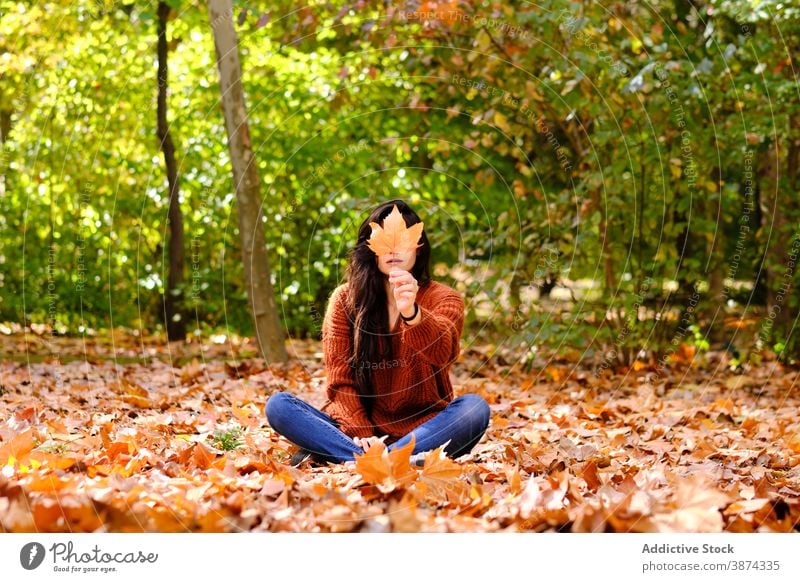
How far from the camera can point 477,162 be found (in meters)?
6.89

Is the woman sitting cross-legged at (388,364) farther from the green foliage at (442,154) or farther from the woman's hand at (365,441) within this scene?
the green foliage at (442,154)

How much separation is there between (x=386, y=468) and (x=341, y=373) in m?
0.96

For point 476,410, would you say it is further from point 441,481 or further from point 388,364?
point 441,481

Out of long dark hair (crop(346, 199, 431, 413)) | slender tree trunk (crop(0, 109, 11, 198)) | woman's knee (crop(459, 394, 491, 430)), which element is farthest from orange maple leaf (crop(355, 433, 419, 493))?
slender tree trunk (crop(0, 109, 11, 198))

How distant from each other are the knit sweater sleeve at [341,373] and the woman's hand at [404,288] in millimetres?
453

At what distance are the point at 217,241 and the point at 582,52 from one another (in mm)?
3993

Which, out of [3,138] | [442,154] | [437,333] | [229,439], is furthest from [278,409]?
[3,138]

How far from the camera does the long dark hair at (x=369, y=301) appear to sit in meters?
3.67

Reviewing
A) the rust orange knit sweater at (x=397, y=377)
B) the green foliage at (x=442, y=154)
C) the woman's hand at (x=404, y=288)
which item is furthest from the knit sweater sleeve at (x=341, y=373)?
the green foliage at (x=442, y=154)

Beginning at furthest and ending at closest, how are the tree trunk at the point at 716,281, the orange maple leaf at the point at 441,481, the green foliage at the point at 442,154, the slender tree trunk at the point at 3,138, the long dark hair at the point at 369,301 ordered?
the slender tree trunk at the point at 3,138, the tree trunk at the point at 716,281, the green foliage at the point at 442,154, the long dark hair at the point at 369,301, the orange maple leaf at the point at 441,481

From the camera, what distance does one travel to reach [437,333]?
3473 millimetres
